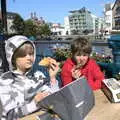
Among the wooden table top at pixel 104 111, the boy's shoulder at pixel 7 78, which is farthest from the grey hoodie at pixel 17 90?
the wooden table top at pixel 104 111

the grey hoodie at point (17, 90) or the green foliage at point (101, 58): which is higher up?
the grey hoodie at point (17, 90)

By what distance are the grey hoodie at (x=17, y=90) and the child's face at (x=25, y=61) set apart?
0.16ft

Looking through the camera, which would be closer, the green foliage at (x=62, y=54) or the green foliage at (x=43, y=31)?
the green foliage at (x=62, y=54)

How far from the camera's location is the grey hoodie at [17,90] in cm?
191

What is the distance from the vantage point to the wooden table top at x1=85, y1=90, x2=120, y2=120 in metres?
2.00

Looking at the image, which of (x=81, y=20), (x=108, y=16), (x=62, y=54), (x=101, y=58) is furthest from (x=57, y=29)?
(x=101, y=58)

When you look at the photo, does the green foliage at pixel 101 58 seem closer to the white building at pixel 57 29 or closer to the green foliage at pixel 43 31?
the green foliage at pixel 43 31

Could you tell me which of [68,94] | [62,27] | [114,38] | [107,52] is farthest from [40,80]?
[62,27]

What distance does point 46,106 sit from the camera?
167 centimetres

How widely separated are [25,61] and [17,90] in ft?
0.80

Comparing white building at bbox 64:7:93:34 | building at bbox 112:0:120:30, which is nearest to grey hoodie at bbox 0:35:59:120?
building at bbox 112:0:120:30

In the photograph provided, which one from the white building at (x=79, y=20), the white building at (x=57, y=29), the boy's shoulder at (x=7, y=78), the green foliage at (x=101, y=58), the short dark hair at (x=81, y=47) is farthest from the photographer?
the white building at (x=79, y=20)

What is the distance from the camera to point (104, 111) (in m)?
2.13

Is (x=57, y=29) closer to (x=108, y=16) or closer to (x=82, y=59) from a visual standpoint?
(x=108, y=16)
